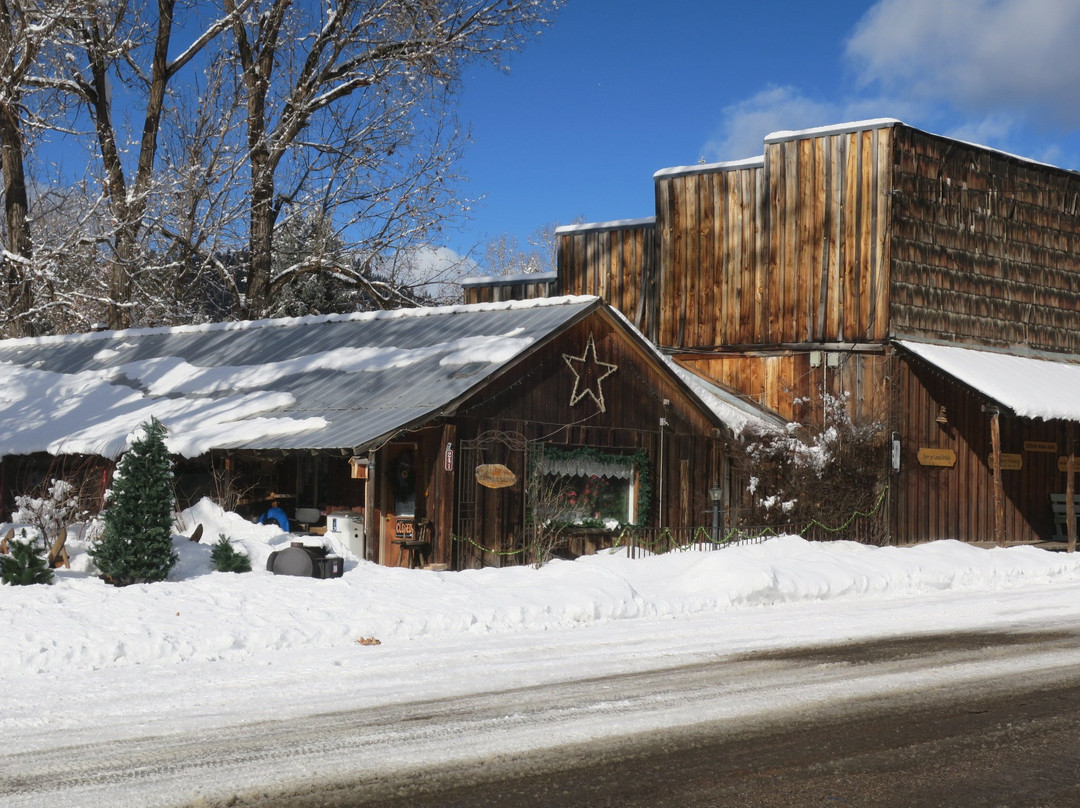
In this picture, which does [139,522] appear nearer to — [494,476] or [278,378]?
[494,476]

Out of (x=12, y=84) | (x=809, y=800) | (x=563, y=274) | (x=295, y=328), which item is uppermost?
(x=12, y=84)

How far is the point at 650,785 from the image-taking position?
20.8 ft

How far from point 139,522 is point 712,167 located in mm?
17468

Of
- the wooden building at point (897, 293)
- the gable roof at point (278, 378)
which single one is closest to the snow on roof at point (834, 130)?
the wooden building at point (897, 293)

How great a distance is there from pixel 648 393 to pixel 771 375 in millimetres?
5942

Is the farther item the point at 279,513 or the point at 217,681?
the point at 279,513

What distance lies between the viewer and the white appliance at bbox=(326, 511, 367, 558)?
18328mm

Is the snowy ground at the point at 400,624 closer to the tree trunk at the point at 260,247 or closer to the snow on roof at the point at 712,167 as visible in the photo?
the snow on roof at the point at 712,167

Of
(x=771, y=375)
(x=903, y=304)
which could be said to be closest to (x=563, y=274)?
(x=771, y=375)

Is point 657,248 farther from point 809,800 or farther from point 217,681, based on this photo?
point 809,800

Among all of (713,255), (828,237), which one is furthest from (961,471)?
(713,255)

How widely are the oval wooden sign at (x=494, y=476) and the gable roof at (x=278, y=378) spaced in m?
1.26

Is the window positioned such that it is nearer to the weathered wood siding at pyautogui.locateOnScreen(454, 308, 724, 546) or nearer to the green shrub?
the weathered wood siding at pyautogui.locateOnScreen(454, 308, 724, 546)

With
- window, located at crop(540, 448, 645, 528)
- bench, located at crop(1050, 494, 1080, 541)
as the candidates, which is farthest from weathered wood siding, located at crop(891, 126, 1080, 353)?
window, located at crop(540, 448, 645, 528)
